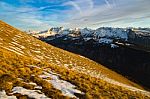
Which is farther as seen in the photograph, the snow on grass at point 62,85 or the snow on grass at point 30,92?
the snow on grass at point 62,85

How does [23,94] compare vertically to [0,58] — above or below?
below

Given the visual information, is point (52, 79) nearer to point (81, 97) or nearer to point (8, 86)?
point (81, 97)

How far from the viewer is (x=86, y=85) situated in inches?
1025

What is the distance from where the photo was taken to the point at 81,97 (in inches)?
899

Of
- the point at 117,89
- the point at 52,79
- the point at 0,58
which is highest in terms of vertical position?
the point at 0,58

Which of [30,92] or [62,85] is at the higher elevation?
[30,92]

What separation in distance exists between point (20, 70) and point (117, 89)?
34.0 ft

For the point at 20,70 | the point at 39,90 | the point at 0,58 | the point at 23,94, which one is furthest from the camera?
the point at 0,58

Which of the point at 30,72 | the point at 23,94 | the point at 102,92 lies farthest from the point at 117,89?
the point at 23,94

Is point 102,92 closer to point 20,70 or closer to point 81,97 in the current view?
point 81,97

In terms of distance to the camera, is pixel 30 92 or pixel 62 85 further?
pixel 62 85

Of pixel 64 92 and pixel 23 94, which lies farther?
pixel 64 92

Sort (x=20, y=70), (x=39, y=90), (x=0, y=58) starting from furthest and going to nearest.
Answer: (x=0, y=58) → (x=20, y=70) → (x=39, y=90)

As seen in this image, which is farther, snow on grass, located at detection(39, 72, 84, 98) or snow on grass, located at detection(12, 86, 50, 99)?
snow on grass, located at detection(39, 72, 84, 98)
